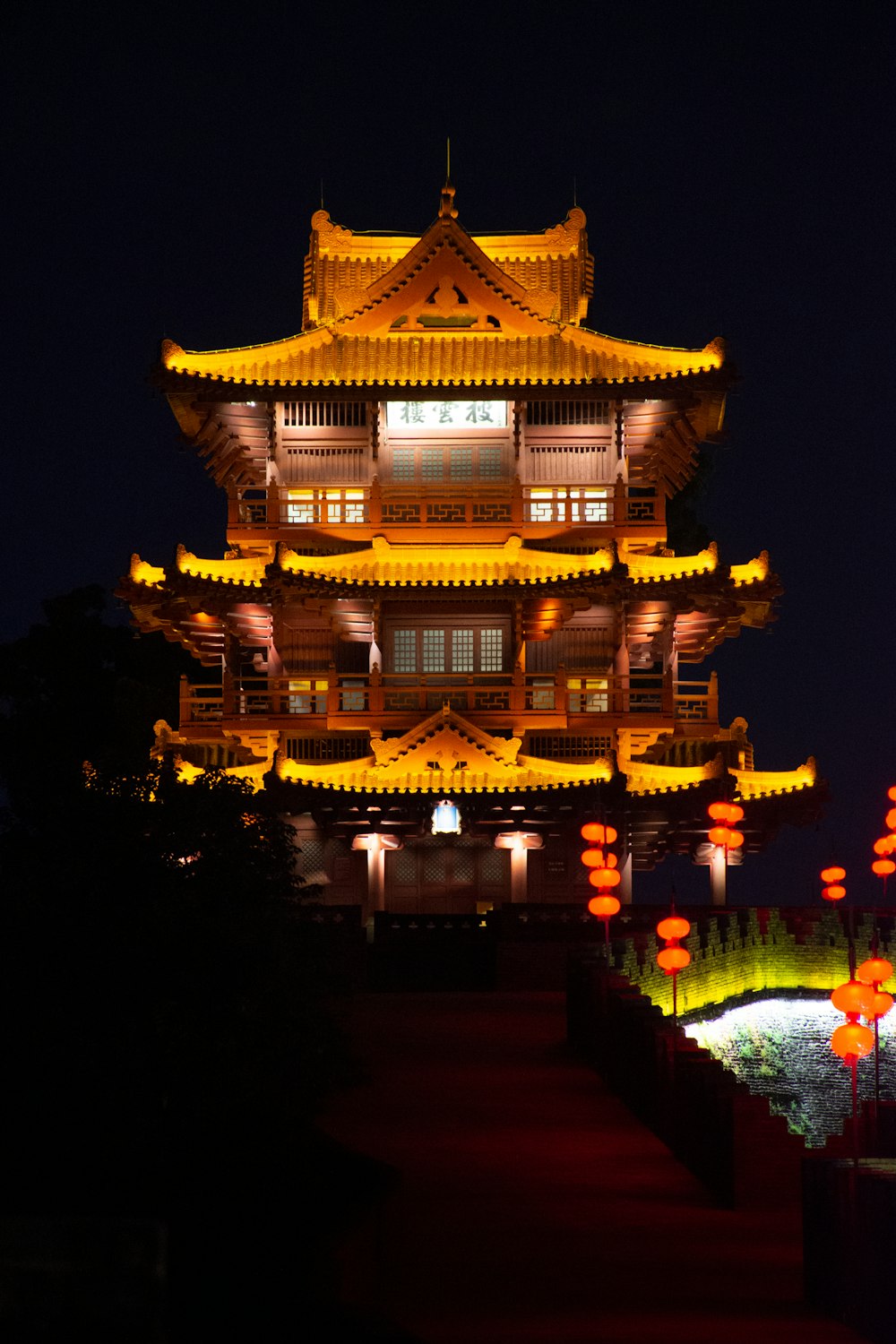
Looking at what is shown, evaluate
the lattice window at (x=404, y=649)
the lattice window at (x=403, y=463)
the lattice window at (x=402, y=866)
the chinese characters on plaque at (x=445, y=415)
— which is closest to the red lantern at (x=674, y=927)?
the lattice window at (x=402, y=866)

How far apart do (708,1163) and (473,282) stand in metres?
25.2

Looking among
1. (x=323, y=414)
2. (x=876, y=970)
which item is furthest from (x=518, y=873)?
(x=876, y=970)

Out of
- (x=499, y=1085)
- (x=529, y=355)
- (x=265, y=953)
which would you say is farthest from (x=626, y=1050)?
(x=529, y=355)

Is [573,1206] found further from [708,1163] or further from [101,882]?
[101,882]

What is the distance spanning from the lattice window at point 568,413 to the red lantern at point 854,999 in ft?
67.7

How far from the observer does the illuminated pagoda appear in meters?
36.4

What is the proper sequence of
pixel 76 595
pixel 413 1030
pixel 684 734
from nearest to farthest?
pixel 413 1030 → pixel 684 734 → pixel 76 595

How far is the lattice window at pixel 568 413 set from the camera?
39.6 meters

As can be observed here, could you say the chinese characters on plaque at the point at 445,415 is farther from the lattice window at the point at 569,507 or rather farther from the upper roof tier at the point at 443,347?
the lattice window at the point at 569,507

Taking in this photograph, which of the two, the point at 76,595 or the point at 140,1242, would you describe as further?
the point at 76,595

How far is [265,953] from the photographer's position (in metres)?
15.9

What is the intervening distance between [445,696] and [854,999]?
17.9m

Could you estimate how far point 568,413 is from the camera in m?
39.8

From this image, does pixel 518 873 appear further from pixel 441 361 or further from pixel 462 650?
pixel 441 361
